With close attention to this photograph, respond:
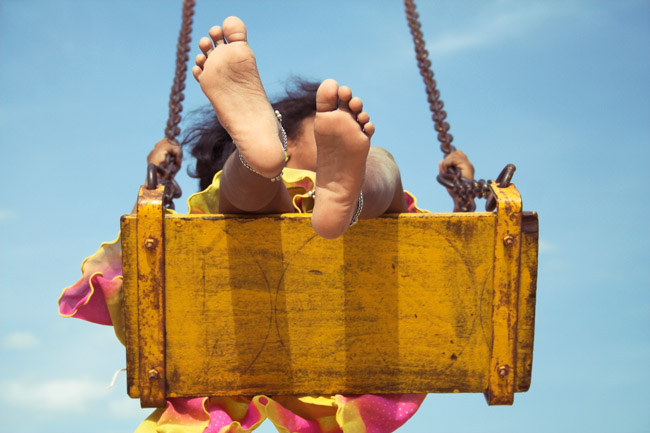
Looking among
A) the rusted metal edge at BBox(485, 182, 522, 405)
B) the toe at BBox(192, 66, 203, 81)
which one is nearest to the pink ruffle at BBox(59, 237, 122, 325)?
the toe at BBox(192, 66, 203, 81)

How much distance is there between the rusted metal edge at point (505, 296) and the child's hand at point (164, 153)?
2.62 ft

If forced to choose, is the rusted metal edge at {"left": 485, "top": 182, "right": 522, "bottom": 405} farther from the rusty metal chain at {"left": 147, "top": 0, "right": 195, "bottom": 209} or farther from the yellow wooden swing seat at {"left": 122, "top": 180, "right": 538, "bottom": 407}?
the rusty metal chain at {"left": 147, "top": 0, "right": 195, "bottom": 209}

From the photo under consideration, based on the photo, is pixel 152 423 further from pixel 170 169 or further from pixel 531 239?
pixel 531 239

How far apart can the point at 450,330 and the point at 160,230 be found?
2.01 feet

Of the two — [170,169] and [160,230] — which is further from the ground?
[170,169]

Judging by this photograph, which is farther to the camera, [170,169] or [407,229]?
[170,169]

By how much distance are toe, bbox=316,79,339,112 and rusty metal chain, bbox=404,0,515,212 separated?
2.73 feet

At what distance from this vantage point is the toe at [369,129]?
49.3 inches

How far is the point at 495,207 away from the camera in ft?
4.87

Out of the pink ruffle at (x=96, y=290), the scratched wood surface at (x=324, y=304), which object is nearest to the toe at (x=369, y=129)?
the scratched wood surface at (x=324, y=304)

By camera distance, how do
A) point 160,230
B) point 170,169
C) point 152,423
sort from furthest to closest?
point 170,169
point 152,423
point 160,230

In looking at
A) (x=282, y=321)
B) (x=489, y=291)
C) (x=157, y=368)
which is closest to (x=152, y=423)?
(x=157, y=368)

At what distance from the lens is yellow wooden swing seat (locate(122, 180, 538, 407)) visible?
1.44 meters

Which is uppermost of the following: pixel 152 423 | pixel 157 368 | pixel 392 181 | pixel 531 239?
pixel 392 181
